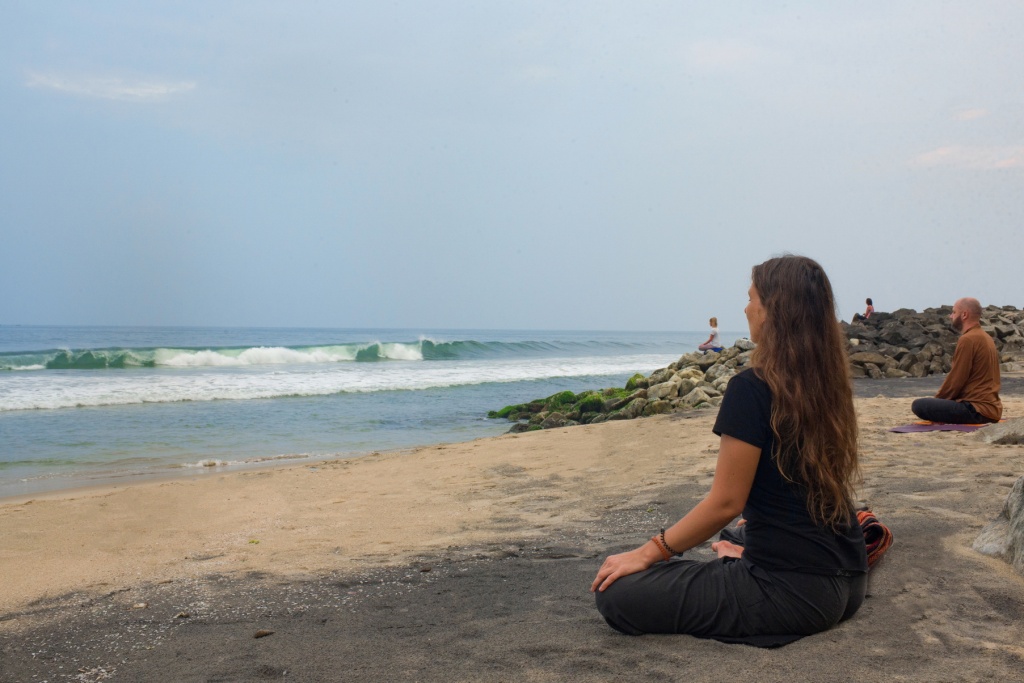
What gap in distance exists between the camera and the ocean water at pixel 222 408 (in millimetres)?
10938

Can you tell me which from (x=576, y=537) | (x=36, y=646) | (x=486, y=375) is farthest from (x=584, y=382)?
(x=36, y=646)

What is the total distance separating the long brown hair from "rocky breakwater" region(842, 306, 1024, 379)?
1278 cm

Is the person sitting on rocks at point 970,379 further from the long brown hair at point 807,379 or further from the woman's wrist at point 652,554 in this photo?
the woman's wrist at point 652,554

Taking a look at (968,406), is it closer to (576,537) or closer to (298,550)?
(576,537)

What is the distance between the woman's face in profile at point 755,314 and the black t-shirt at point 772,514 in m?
0.16

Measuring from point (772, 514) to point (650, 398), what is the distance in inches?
468

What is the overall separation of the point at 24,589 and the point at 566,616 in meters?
3.21

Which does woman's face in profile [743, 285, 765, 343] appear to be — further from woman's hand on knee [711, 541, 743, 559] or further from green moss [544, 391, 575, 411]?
green moss [544, 391, 575, 411]

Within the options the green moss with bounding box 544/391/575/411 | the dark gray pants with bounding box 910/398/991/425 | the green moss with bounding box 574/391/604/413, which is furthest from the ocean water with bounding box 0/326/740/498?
the dark gray pants with bounding box 910/398/991/425

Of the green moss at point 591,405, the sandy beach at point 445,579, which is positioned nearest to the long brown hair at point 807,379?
the sandy beach at point 445,579

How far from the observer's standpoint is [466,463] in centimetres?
910

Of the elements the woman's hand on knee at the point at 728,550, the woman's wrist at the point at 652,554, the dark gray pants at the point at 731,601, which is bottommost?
the dark gray pants at the point at 731,601

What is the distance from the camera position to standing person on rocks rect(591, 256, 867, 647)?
2.87m

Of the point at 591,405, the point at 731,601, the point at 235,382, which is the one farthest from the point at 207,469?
the point at 235,382
